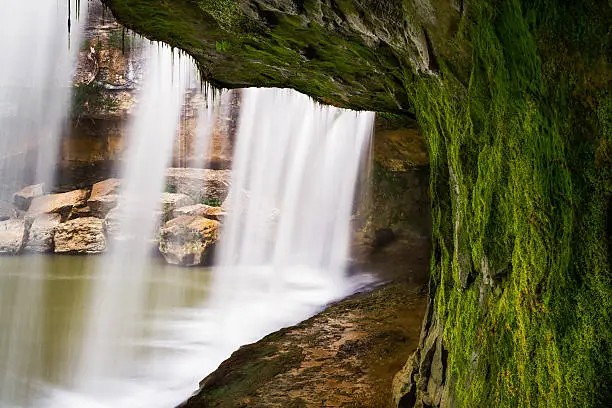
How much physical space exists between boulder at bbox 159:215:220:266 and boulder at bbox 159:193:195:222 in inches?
39.4

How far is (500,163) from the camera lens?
2801 mm

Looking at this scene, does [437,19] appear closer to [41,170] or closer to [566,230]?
[566,230]

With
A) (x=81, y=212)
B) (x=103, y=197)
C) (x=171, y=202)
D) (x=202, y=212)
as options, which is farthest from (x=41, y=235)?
(x=202, y=212)

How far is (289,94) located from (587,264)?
16843 millimetres

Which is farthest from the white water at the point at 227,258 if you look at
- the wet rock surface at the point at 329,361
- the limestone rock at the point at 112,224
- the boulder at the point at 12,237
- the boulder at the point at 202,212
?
the boulder at the point at 12,237

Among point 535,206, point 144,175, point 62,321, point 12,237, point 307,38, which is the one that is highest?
point 307,38

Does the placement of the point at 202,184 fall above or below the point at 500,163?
below

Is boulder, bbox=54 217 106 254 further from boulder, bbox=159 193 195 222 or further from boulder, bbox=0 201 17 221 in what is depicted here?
boulder, bbox=0 201 17 221

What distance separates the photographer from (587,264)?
1.91m

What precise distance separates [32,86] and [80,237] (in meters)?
7.63

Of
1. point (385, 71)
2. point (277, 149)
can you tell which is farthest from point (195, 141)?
point (385, 71)

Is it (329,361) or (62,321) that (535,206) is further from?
(62,321)

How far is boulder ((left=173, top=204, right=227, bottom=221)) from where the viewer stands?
17766 mm

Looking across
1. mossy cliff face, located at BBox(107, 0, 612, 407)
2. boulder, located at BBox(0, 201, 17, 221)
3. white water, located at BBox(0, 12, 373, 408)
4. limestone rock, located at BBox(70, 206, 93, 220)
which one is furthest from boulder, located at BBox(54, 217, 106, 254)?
mossy cliff face, located at BBox(107, 0, 612, 407)
